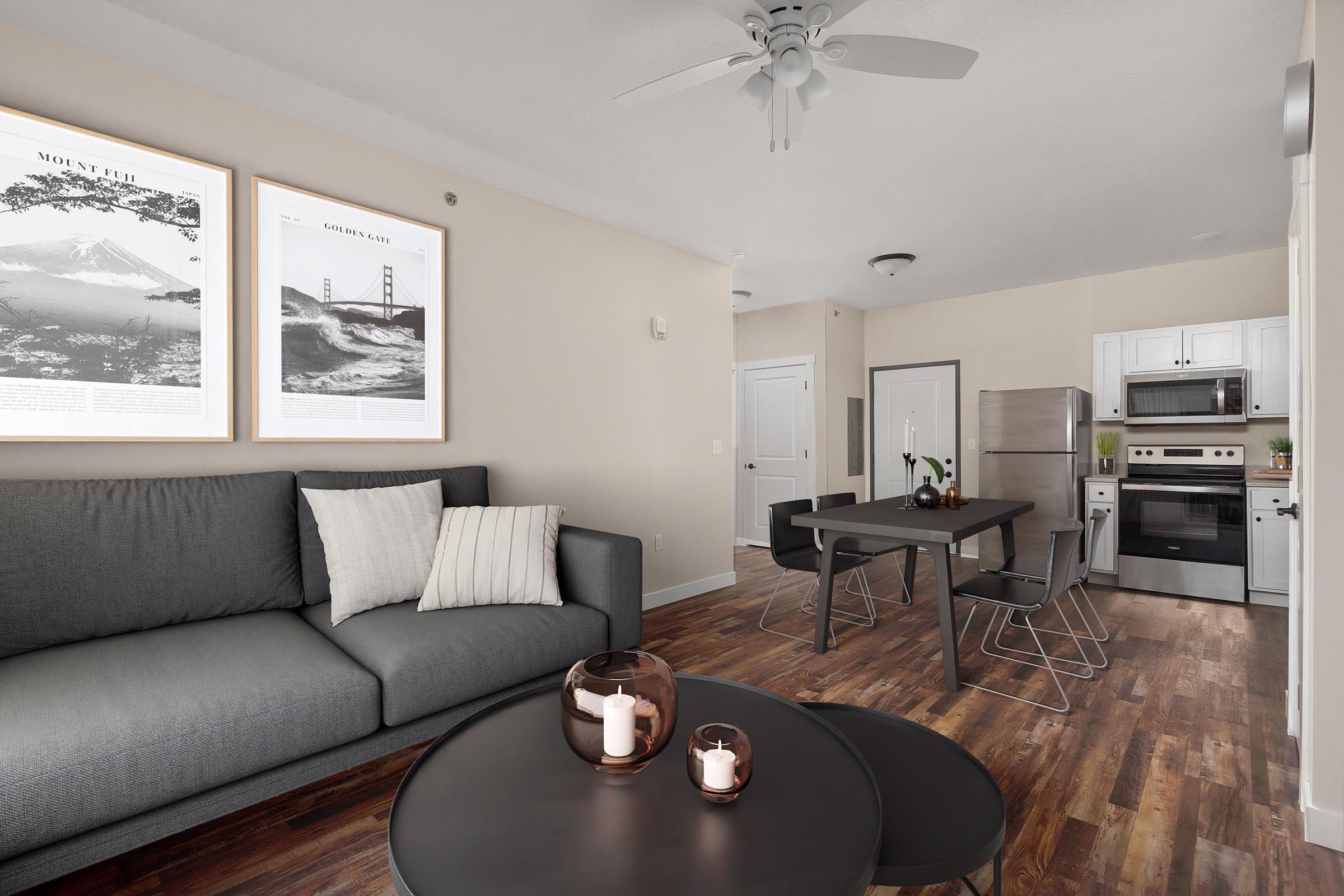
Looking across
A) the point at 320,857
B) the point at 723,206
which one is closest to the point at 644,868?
the point at 320,857

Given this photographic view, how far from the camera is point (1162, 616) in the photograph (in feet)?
13.3

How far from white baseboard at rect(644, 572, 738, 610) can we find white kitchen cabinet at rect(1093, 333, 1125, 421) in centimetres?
333

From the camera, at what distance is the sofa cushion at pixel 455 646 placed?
79.5 inches

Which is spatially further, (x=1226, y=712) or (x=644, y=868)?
(x=1226, y=712)

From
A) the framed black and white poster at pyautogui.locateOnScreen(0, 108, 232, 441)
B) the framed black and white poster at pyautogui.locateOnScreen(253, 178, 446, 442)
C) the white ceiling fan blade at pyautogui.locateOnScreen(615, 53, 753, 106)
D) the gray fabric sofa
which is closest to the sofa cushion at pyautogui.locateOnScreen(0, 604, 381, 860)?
the gray fabric sofa

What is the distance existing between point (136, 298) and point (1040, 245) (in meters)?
5.29

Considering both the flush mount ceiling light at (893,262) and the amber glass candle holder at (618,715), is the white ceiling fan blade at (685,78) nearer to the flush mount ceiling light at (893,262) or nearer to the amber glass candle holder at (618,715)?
the amber glass candle holder at (618,715)

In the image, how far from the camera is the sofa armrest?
2.62 m

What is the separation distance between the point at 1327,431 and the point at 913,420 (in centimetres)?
484

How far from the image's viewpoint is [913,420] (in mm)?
6574

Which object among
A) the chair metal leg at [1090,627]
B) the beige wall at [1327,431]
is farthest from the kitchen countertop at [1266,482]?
the beige wall at [1327,431]

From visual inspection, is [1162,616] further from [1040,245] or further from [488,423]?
[488,423]

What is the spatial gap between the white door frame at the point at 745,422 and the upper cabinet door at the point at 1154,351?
8.55 ft

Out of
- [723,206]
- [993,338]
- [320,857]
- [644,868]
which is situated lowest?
[320,857]
